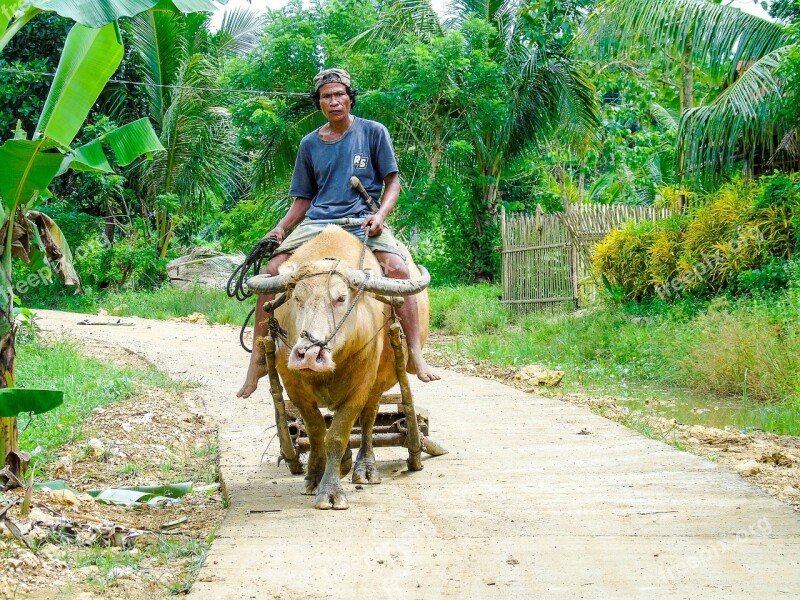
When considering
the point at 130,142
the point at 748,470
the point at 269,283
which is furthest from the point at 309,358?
the point at 748,470

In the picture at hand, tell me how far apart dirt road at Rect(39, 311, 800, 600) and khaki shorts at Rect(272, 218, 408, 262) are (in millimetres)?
1592

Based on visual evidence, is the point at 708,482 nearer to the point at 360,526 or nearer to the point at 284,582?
the point at 360,526

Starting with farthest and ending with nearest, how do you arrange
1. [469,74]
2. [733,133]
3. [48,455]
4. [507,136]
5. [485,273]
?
[485,273] < [507,136] < [469,74] < [733,133] < [48,455]

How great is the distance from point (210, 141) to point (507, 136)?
26.2ft

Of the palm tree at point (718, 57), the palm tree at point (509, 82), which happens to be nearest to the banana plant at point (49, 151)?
the palm tree at point (718, 57)

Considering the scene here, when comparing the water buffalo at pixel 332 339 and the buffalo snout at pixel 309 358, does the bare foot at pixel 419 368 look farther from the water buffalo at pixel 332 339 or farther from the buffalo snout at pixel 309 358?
the buffalo snout at pixel 309 358

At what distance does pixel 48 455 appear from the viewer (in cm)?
671

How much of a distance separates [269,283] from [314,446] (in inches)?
45.4

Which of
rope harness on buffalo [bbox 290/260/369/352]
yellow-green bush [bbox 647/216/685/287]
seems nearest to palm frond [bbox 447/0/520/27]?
yellow-green bush [bbox 647/216/685/287]

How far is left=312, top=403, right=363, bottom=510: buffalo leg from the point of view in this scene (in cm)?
560

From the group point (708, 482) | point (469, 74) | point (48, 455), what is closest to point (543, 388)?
point (708, 482)

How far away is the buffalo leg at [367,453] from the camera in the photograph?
6.30 metres

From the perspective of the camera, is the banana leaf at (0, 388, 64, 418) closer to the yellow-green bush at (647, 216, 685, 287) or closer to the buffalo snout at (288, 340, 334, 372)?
the buffalo snout at (288, 340, 334, 372)

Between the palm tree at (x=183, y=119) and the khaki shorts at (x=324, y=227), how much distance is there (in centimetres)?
1663
